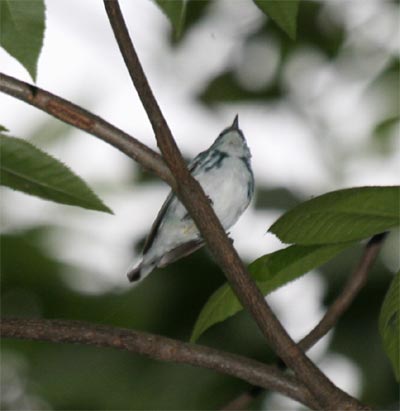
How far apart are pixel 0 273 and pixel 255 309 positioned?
1.88 m

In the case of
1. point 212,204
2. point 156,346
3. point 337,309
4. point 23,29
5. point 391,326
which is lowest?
point 391,326

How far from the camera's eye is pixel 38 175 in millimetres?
1644

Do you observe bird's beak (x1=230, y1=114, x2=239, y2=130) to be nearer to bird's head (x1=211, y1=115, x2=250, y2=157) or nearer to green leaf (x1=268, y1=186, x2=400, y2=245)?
bird's head (x1=211, y1=115, x2=250, y2=157)

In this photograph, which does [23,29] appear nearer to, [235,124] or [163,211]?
[163,211]

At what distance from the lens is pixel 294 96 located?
14.4 ft

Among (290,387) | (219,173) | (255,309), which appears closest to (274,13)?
(255,309)

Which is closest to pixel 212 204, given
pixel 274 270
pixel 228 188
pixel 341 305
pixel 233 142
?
pixel 228 188

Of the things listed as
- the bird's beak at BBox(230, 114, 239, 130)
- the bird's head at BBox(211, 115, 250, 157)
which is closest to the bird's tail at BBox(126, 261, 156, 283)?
the bird's head at BBox(211, 115, 250, 157)

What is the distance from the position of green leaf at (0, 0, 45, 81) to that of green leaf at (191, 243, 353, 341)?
0.48 m

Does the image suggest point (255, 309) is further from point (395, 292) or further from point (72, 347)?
point (72, 347)

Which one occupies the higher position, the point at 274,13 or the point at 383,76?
the point at 383,76

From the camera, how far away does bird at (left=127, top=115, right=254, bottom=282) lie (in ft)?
10.4

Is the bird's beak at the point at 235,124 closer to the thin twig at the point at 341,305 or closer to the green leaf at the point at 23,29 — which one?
the thin twig at the point at 341,305

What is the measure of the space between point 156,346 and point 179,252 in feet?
4.94
